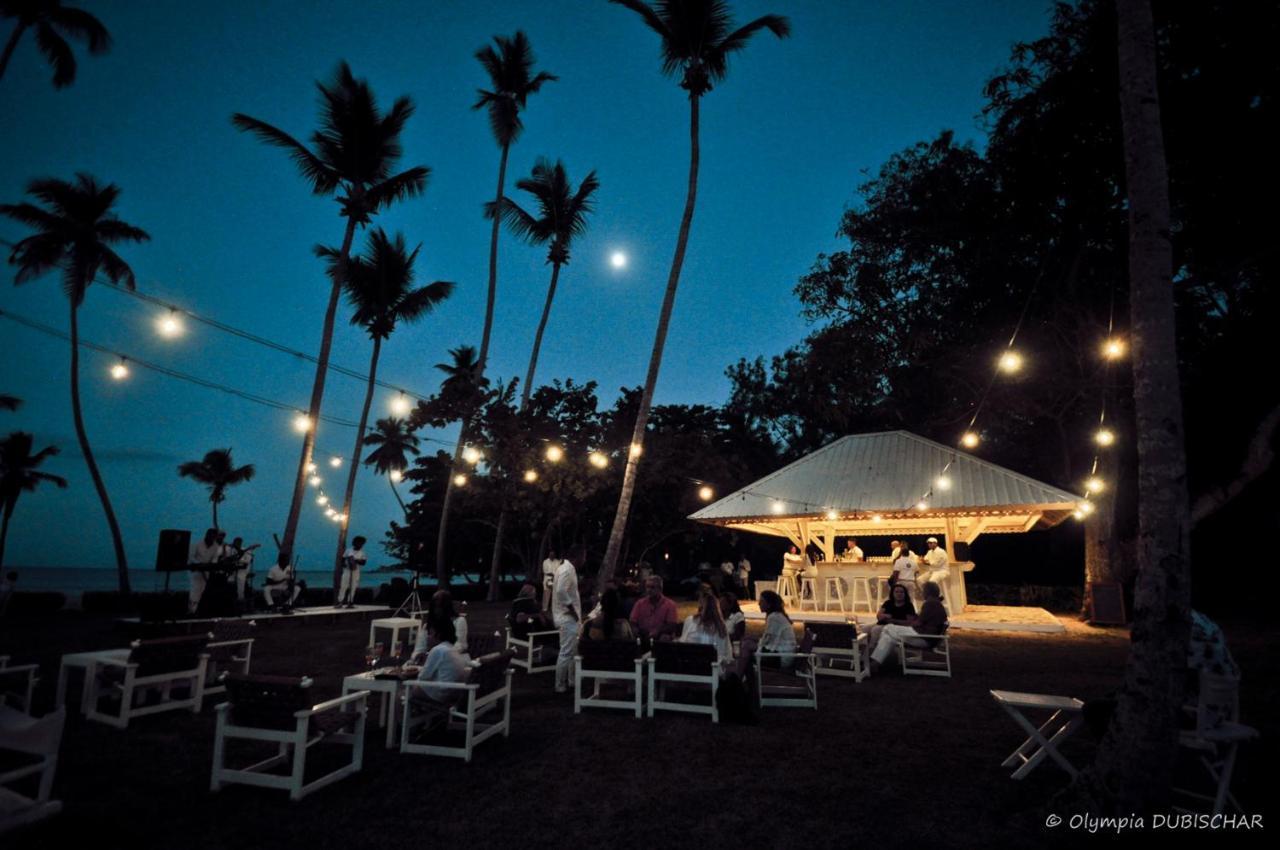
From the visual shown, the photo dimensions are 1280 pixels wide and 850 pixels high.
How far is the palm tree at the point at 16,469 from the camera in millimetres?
26641

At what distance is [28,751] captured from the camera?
290cm

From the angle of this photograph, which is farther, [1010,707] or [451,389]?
[451,389]

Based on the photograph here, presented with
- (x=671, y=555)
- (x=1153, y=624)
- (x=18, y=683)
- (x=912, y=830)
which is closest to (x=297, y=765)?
(x=18, y=683)

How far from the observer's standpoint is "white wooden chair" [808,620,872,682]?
8047mm

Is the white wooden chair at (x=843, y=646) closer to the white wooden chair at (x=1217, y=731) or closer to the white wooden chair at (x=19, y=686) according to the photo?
the white wooden chair at (x=1217, y=731)

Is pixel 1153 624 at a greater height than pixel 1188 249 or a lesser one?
lesser

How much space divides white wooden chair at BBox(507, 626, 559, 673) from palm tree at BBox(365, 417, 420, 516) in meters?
36.6

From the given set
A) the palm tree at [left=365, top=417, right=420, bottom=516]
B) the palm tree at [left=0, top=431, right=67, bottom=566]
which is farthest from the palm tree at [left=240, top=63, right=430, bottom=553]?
the palm tree at [left=365, top=417, right=420, bottom=516]

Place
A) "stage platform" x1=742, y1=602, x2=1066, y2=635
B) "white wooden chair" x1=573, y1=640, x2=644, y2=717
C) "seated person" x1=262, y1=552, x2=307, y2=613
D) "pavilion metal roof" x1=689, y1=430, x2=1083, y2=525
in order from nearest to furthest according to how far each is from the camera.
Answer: "white wooden chair" x1=573, y1=640, x2=644, y2=717 → "stage platform" x1=742, y1=602, x2=1066, y2=635 → "pavilion metal roof" x1=689, y1=430, x2=1083, y2=525 → "seated person" x1=262, y1=552, x2=307, y2=613

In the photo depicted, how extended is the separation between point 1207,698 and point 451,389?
681 inches

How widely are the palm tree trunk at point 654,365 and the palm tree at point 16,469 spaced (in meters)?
30.9

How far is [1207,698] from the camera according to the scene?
3.70 m

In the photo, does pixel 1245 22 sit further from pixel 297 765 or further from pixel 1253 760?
pixel 297 765

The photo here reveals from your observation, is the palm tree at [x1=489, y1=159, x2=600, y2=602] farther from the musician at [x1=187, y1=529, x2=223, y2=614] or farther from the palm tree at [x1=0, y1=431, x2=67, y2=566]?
the palm tree at [x1=0, y1=431, x2=67, y2=566]
